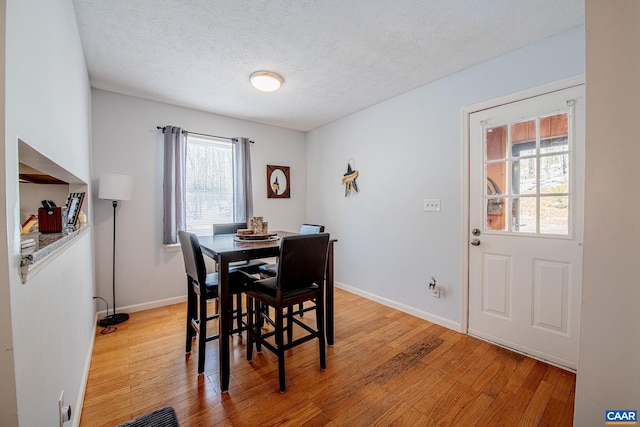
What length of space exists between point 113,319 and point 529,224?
4.11 metres

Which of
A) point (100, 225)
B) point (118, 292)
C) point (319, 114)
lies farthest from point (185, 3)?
point (118, 292)

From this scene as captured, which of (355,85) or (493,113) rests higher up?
(355,85)

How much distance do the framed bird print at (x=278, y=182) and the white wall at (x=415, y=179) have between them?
0.80 meters

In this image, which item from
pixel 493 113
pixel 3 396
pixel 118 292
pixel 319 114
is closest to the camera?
pixel 3 396

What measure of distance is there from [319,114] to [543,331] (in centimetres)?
338

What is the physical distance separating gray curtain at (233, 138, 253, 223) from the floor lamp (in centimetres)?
128

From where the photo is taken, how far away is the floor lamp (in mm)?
2689

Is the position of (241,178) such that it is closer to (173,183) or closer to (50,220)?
(173,183)

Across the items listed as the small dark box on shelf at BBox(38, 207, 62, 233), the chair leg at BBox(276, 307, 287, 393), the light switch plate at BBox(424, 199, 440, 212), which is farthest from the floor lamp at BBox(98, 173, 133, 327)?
the light switch plate at BBox(424, 199, 440, 212)

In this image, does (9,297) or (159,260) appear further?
(159,260)

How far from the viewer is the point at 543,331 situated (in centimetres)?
211

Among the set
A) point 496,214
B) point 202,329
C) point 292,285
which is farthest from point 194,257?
point 496,214

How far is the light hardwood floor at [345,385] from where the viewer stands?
1.57m

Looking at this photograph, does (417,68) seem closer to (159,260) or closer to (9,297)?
(9,297)
